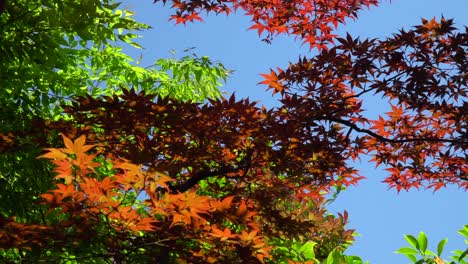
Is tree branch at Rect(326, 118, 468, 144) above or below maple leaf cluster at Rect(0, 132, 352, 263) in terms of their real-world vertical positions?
above

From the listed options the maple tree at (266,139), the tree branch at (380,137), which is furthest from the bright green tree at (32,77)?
the tree branch at (380,137)

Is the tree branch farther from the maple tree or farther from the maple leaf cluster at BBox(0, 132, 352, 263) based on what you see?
the maple leaf cluster at BBox(0, 132, 352, 263)

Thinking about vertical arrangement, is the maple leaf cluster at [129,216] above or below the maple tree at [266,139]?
below

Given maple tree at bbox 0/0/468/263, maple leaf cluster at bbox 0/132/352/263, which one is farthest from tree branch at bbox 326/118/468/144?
maple leaf cluster at bbox 0/132/352/263

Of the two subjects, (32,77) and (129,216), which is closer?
(129,216)

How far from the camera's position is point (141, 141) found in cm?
441

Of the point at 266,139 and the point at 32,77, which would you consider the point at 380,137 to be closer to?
the point at 266,139

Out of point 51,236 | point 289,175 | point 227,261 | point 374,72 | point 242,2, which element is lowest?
point 51,236

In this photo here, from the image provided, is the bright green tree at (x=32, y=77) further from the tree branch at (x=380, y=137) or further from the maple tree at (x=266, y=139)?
the tree branch at (x=380, y=137)

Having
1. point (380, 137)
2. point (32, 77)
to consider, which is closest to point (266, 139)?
point (380, 137)

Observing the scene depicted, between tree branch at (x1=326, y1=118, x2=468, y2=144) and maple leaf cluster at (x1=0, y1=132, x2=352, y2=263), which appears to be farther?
→ tree branch at (x1=326, y1=118, x2=468, y2=144)

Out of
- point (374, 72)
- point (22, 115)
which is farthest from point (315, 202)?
point (22, 115)

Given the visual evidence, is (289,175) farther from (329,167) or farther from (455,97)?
(455,97)

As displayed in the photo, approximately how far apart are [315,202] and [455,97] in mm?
2423
